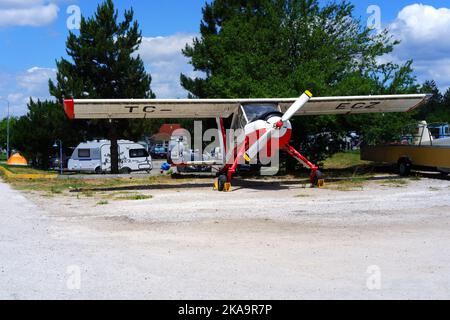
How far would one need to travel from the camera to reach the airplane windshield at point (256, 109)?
17703 millimetres

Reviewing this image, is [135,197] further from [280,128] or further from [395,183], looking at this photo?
[395,183]

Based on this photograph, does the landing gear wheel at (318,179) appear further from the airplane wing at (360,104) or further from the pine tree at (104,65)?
the pine tree at (104,65)

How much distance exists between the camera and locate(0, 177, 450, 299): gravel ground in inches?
217

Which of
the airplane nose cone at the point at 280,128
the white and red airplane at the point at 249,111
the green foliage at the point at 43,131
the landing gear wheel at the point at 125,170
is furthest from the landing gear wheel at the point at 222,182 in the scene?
the landing gear wheel at the point at 125,170

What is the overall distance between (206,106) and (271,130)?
3480mm

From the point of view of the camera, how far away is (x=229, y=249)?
24.7 ft

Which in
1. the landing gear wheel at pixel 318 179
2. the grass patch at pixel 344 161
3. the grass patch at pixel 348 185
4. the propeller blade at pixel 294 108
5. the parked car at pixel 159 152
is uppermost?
the propeller blade at pixel 294 108

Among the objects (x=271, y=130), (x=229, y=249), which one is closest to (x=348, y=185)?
(x=271, y=130)

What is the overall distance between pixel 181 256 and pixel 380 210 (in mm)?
5737

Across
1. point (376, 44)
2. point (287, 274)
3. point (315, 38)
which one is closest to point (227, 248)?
point (287, 274)

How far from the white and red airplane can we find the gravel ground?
329cm

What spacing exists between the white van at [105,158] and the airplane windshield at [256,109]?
14.4 meters

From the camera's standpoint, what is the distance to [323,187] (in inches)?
678

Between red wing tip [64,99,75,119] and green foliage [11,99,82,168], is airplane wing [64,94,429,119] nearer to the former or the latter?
red wing tip [64,99,75,119]
